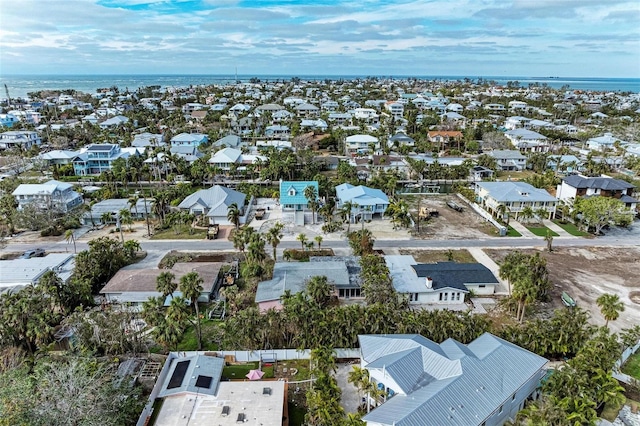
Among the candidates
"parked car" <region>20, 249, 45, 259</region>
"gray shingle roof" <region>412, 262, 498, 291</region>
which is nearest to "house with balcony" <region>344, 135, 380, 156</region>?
"gray shingle roof" <region>412, 262, 498, 291</region>

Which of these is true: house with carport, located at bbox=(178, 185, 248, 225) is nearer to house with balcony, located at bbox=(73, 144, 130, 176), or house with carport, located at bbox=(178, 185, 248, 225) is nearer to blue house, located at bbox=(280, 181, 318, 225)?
blue house, located at bbox=(280, 181, 318, 225)

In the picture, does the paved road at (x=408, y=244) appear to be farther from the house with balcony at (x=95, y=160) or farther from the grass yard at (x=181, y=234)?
the house with balcony at (x=95, y=160)

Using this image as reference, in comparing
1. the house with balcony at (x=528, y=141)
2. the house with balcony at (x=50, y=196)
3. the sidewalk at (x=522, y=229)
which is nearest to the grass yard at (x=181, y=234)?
the house with balcony at (x=50, y=196)

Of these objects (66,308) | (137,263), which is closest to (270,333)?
(66,308)

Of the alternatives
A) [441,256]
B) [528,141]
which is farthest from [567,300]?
[528,141]

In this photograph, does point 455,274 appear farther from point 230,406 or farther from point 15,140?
point 15,140
